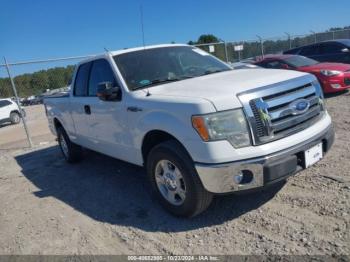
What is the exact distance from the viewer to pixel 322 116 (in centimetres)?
392

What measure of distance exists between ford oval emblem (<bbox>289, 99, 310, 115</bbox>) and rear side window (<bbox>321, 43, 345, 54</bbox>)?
10.6 m

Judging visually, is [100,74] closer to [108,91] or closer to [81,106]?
[81,106]

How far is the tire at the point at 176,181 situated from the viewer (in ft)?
11.4

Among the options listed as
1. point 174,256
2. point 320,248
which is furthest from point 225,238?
point 320,248

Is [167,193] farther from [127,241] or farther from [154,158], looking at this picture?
[127,241]

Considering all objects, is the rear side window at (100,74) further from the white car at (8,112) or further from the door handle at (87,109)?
the white car at (8,112)

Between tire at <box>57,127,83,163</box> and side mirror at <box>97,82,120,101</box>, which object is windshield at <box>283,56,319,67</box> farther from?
side mirror at <box>97,82,120,101</box>

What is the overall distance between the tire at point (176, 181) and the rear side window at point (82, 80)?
2254mm

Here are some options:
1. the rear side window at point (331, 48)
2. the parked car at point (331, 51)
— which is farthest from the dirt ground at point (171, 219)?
the rear side window at point (331, 48)

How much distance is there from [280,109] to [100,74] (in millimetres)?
2729

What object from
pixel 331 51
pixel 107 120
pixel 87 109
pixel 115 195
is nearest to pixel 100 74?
pixel 87 109

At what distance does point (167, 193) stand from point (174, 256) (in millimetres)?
889

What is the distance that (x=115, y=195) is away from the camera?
4.88m

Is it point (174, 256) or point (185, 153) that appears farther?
point (185, 153)
